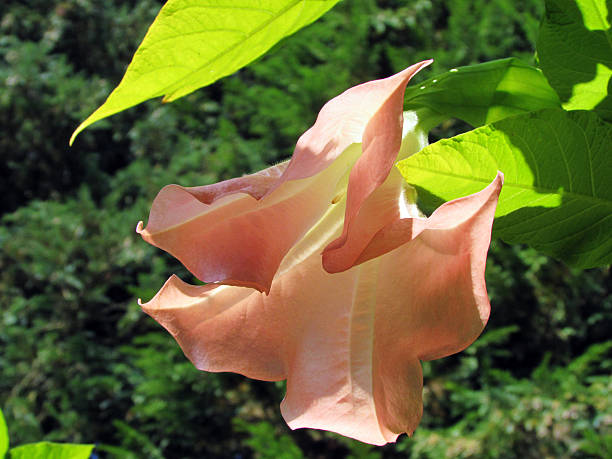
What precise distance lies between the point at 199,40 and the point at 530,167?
0.39 feet

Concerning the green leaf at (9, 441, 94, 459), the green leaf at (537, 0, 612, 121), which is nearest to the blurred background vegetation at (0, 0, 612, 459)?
the green leaf at (9, 441, 94, 459)

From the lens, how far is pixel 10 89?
→ 91.4 inches

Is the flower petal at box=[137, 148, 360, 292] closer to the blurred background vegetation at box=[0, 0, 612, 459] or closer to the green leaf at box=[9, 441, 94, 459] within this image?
the green leaf at box=[9, 441, 94, 459]

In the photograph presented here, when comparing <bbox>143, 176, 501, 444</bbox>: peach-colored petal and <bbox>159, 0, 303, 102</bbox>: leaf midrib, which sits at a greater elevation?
<bbox>159, 0, 303, 102</bbox>: leaf midrib

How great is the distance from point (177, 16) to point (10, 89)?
2.42 m

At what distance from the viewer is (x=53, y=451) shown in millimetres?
388

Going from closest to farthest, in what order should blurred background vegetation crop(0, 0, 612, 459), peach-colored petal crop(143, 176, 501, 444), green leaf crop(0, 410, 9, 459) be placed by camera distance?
peach-colored petal crop(143, 176, 501, 444)
green leaf crop(0, 410, 9, 459)
blurred background vegetation crop(0, 0, 612, 459)

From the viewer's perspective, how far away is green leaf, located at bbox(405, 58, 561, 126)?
241 millimetres

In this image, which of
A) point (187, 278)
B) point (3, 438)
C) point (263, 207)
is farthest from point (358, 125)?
point (187, 278)

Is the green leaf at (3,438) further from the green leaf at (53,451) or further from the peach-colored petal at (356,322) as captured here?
the peach-colored petal at (356,322)

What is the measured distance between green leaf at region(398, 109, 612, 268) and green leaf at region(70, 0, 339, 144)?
0.06 metres

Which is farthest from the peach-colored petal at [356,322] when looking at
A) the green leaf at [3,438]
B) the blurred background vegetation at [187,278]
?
the blurred background vegetation at [187,278]

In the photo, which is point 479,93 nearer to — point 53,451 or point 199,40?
point 199,40

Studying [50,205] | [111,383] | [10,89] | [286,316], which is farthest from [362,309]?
[10,89]
